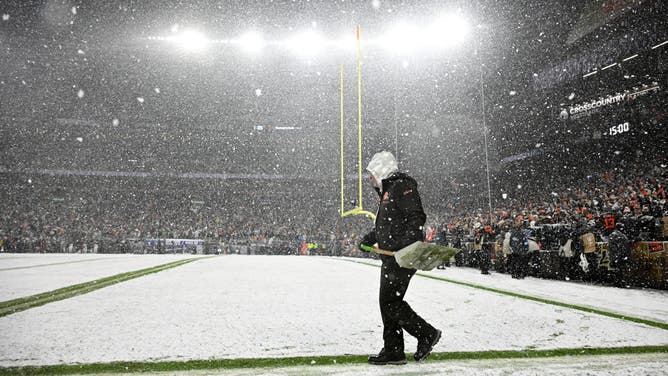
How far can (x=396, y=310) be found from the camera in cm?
206

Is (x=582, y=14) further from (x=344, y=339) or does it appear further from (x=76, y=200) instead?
(x=76, y=200)

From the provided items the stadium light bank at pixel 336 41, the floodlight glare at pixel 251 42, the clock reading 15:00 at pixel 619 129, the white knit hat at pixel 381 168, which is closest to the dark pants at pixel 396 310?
the white knit hat at pixel 381 168

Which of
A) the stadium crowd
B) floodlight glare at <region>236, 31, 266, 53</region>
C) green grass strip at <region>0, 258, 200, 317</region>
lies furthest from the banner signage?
green grass strip at <region>0, 258, 200, 317</region>

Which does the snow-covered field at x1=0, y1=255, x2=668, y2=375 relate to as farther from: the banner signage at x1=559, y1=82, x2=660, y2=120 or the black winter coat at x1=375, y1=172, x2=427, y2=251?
the banner signage at x1=559, y1=82, x2=660, y2=120

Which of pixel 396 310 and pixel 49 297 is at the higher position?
pixel 396 310

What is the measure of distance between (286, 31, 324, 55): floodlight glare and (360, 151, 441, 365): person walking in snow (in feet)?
79.0

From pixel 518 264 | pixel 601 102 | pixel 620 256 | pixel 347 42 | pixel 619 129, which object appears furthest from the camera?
pixel 347 42

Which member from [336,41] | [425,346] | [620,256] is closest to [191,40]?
[336,41]

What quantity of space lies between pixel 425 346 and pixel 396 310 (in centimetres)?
25

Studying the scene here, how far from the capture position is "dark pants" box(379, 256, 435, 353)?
80.9 inches

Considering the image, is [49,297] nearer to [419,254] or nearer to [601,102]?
[419,254]

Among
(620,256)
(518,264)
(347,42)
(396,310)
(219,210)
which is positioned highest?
(347,42)

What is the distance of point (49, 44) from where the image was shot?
78.0 feet

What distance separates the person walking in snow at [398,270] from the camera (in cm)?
205
